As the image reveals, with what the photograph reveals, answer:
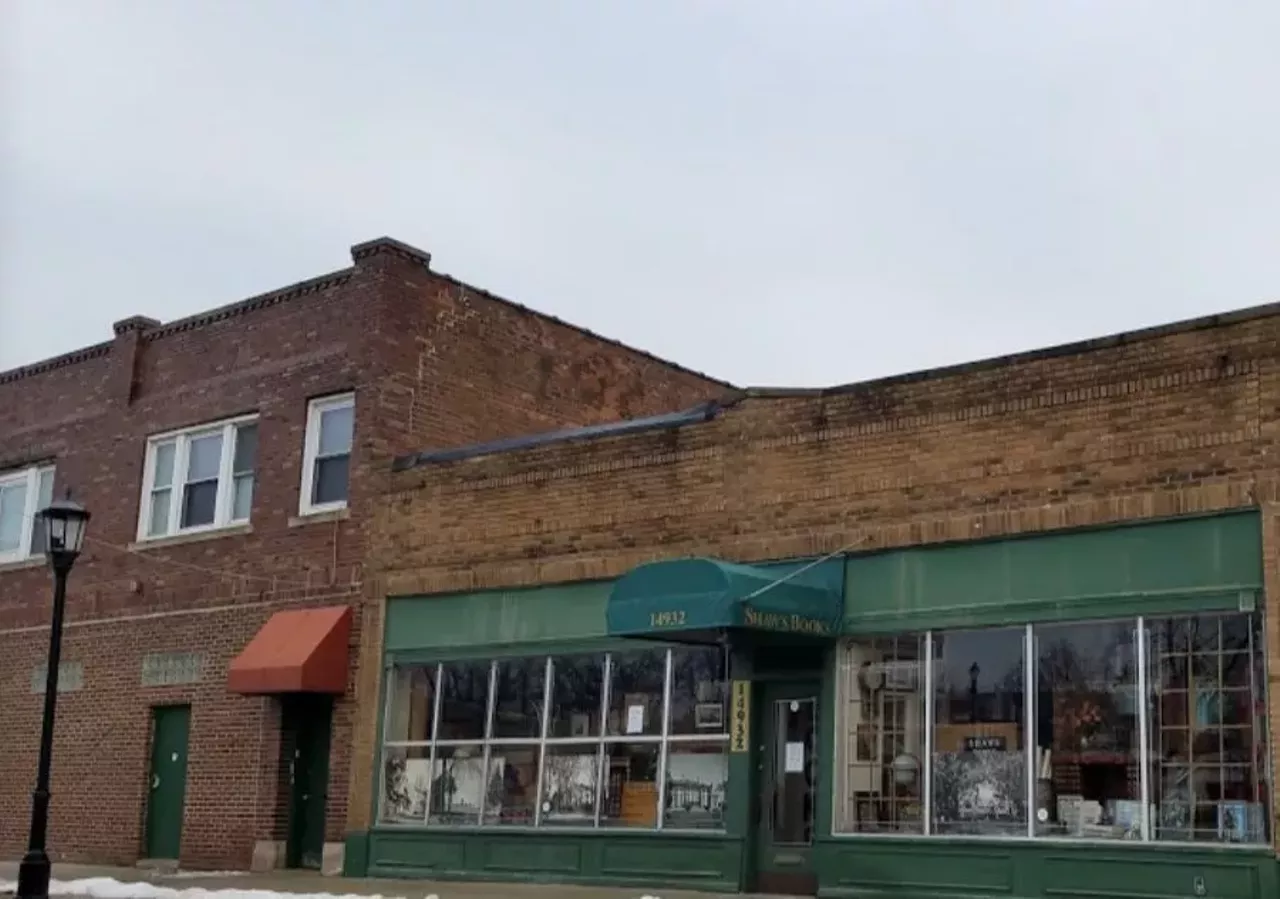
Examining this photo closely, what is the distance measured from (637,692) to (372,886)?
11.6 feet

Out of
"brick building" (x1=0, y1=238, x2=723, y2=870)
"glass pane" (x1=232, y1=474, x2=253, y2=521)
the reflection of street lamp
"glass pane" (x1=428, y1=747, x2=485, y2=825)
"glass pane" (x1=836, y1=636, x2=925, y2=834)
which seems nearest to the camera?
the reflection of street lamp

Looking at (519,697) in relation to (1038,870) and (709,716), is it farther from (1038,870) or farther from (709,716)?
(1038,870)

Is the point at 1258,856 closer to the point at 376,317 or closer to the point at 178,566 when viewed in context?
the point at 376,317

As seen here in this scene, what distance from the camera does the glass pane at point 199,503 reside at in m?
22.9

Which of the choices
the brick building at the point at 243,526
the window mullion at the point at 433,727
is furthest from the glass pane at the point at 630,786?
the brick building at the point at 243,526

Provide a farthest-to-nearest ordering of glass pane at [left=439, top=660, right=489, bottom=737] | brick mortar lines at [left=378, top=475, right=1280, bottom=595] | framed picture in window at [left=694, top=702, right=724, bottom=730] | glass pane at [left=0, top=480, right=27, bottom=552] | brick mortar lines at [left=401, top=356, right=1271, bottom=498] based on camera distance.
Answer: glass pane at [left=0, top=480, right=27, bottom=552] < glass pane at [left=439, top=660, right=489, bottom=737] < framed picture in window at [left=694, top=702, right=724, bottom=730] < brick mortar lines at [left=401, top=356, right=1271, bottom=498] < brick mortar lines at [left=378, top=475, right=1280, bottom=595]

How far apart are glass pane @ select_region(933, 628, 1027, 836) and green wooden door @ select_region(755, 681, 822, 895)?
1.40 meters

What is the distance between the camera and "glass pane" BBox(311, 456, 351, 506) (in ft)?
69.4

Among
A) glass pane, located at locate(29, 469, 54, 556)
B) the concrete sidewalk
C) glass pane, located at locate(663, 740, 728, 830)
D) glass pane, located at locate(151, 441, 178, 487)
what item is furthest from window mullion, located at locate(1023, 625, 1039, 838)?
glass pane, located at locate(29, 469, 54, 556)

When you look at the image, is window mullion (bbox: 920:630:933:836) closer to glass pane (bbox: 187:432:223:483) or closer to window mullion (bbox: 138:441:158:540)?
glass pane (bbox: 187:432:223:483)

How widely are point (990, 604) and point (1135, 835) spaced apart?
2.30 meters

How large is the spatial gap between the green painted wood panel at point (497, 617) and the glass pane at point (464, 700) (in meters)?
0.30

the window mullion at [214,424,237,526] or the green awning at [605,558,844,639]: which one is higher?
the window mullion at [214,424,237,526]

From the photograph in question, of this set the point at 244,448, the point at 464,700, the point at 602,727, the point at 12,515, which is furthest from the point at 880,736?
the point at 12,515
